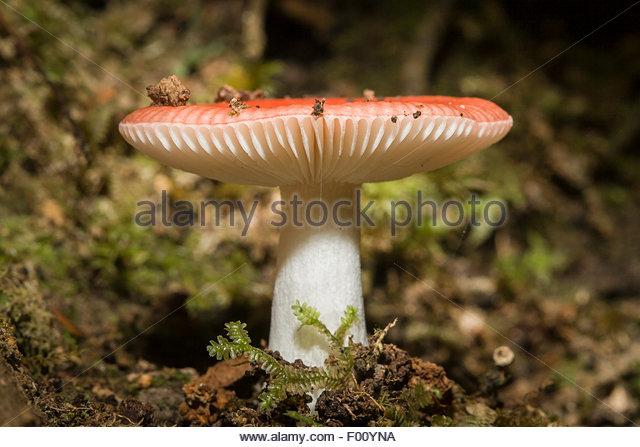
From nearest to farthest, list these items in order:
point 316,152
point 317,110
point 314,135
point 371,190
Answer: point 317,110 < point 314,135 < point 316,152 < point 371,190

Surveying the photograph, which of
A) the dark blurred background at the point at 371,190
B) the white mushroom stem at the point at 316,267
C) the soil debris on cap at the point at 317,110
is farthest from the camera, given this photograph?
the dark blurred background at the point at 371,190

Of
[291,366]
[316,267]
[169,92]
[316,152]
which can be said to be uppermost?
[169,92]

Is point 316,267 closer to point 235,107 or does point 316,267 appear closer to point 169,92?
point 235,107

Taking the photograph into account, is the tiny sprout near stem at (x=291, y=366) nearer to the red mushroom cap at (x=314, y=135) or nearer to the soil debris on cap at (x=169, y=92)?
the red mushroom cap at (x=314, y=135)

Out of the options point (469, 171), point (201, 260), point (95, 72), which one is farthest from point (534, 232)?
point (95, 72)

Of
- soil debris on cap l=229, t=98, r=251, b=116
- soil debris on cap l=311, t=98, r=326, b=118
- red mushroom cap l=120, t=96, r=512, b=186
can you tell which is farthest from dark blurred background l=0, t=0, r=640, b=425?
soil debris on cap l=311, t=98, r=326, b=118

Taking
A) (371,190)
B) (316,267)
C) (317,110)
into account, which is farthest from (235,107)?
(371,190)

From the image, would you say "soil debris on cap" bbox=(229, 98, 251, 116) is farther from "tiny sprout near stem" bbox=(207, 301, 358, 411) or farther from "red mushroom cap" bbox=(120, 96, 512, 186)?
"tiny sprout near stem" bbox=(207, 301, 358, 411)

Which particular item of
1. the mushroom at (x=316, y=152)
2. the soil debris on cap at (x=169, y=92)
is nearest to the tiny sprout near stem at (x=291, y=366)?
the mushroom at (x=316, y=152)
